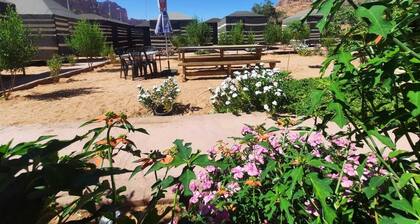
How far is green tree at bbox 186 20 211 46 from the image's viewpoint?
25.3 metres

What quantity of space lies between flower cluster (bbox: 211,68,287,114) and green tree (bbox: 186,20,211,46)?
19209 millimetres

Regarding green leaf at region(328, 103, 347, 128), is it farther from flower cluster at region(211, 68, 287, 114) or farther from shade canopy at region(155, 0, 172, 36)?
shade canopy at region(155, 0, 172, 36)

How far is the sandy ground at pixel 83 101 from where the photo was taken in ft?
21.8

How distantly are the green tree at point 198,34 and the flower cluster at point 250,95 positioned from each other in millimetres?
19209

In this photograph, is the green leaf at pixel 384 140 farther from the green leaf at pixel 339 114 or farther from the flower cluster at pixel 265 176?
the flower cluster at pixel 265 176

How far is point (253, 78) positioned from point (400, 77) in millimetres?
5242

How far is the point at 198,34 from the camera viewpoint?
2542 centimetres

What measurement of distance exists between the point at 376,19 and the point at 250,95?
5.20 meters

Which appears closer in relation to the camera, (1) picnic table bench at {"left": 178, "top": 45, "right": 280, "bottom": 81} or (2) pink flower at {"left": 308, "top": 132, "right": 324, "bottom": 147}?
(2) pink flower at {"left": 308, "top": 132, "right": 324, "bottom": 147}

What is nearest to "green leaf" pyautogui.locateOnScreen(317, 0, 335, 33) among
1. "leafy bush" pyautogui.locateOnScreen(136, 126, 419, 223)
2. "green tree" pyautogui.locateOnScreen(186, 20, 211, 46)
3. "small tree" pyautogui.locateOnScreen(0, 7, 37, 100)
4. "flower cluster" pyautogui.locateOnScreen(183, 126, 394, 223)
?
"leafy bush" pyautogui.locateOnScreen(136, 126, 419, 223)

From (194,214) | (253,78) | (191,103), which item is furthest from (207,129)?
(194,214)

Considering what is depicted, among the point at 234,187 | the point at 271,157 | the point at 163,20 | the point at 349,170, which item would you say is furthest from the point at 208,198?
the point at 163,20

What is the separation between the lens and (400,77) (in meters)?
1.18

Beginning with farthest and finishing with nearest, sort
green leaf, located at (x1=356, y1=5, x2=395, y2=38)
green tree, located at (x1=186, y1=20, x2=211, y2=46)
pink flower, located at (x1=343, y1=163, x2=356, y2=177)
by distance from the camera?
1. green tree, located at (x1=186, y1=20, x2=211, y2=46)
2. pink flower, located at (x1=343, y1=163, x2=356, y2=177)
3. green leaf, located at (x1=356, y1=5, x2=395, y2=38)
